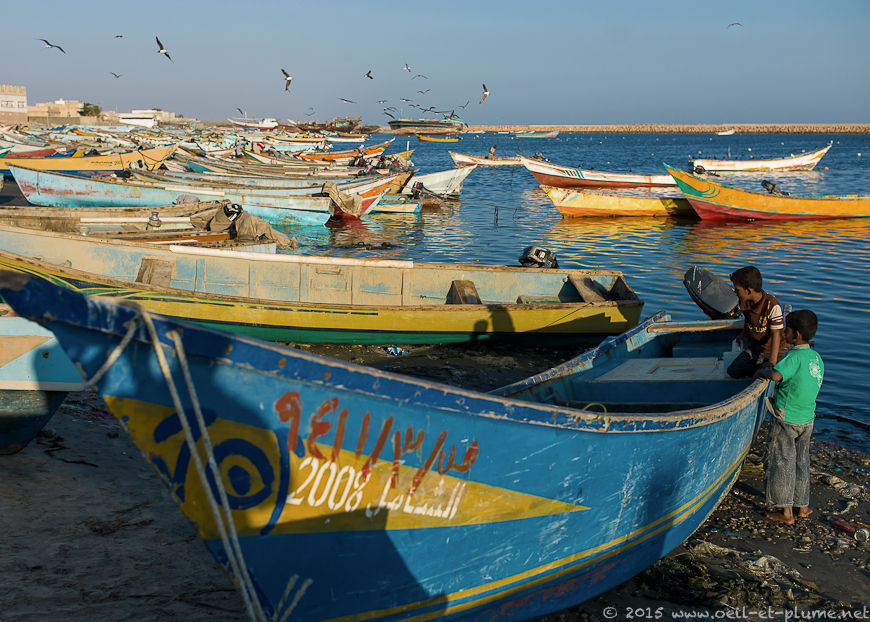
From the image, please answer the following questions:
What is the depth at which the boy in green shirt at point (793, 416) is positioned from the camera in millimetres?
5285

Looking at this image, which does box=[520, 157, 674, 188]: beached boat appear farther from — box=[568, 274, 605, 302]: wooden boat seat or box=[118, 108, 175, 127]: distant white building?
box=[118, 108, 175, 127]: distant white building

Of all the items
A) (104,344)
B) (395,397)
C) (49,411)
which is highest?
(104,344)

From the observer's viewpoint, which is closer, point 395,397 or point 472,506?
point 395,397

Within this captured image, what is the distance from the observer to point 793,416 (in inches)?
212

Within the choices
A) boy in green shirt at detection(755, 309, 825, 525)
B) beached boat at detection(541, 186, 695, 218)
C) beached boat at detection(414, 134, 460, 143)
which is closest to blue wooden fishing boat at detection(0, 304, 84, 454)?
boy in green shirt at detection(755, 309, 825, 525)

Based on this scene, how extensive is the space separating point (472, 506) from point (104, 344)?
2105mm

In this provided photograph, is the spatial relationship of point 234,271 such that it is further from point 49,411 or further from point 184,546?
point 184,546

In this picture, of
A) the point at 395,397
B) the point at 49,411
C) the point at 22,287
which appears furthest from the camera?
the point at 49,411

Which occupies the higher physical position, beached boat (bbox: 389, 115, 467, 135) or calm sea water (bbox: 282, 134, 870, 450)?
beached boat (bbox: 389, 115, 467, 135)

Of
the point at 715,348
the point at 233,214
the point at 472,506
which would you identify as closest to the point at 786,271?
the point at 715,348

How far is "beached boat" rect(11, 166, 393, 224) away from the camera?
1883cm

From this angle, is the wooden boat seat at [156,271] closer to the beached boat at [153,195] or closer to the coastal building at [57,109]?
the beached boat at [153,195]

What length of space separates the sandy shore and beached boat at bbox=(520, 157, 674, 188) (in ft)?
87.9

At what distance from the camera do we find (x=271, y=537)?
10.8 feet
